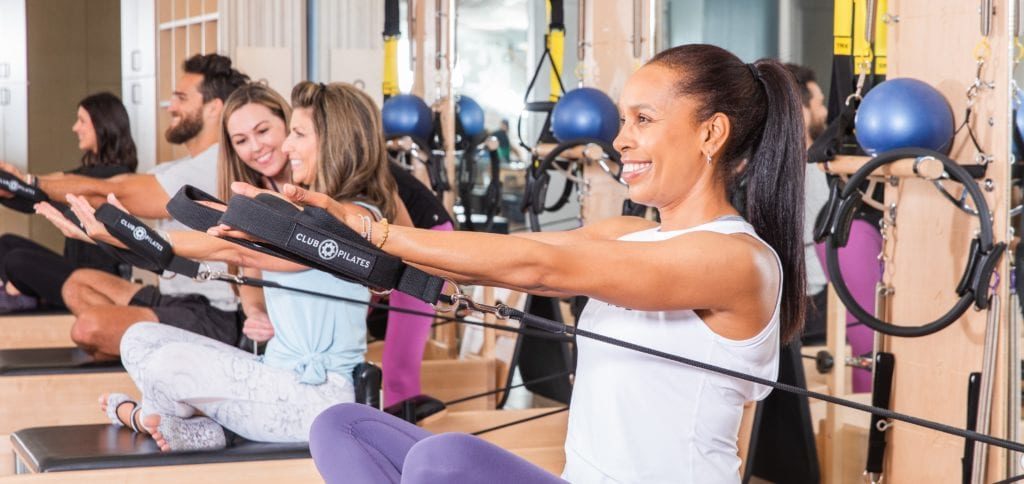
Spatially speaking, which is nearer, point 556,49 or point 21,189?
point 21,189

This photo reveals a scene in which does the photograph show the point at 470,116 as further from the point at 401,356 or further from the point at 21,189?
the point at 21,189

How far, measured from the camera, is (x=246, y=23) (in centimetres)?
611

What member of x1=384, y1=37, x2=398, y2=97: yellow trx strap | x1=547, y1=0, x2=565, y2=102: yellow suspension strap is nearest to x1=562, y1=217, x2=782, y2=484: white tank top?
x1=547, y1=0, x2=565, y2=102: yellow suspension strap

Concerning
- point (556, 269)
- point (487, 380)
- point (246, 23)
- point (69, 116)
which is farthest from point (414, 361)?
point (69, 116)

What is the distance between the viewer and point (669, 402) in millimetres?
1682

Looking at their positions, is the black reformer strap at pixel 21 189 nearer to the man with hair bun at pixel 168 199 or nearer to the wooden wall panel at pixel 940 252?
the man with hair bun at pixel 168 199

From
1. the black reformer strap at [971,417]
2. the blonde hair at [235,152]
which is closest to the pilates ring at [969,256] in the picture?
the black reformer strap at [971,417]

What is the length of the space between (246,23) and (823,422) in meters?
3.76

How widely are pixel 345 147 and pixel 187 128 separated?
159 centimetres

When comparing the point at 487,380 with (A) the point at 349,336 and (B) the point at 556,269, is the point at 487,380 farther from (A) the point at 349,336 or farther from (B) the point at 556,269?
(B) the point at 556,269

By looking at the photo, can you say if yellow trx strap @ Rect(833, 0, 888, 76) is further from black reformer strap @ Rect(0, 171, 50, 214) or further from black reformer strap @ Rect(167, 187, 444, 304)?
black reformer strap @ Rect(0, 171, 50, 214)

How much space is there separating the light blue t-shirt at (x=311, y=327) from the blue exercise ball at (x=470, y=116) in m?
2.63

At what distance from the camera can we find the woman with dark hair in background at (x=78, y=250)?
4.97 meters

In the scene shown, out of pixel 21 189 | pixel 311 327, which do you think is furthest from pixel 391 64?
pixel 311 327
